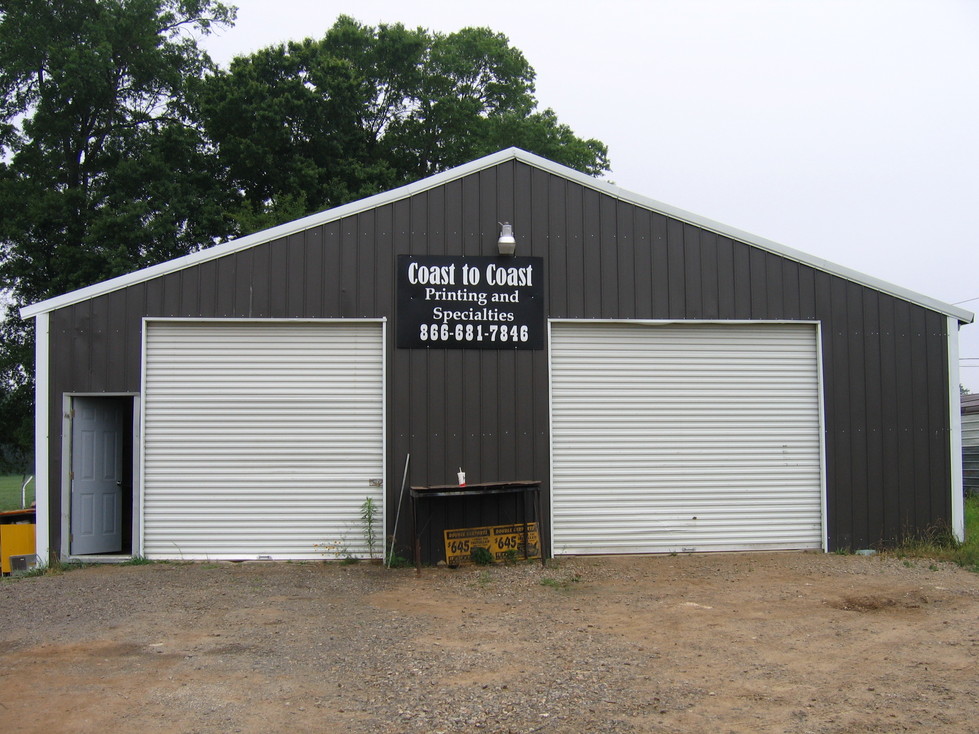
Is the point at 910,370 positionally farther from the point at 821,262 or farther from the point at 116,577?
the point at 116,577

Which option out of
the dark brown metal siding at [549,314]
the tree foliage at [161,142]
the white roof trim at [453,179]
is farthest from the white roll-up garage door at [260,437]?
the tree foliage at [161,142]

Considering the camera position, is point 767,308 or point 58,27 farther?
point 58,27

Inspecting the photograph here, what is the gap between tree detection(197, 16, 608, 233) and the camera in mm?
24594

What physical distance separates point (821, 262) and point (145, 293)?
27.6ft

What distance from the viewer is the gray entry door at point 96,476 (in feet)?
35.9

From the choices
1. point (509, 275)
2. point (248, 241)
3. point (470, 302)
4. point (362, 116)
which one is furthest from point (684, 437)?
point (362, 116)

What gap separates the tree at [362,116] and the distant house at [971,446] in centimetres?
1319

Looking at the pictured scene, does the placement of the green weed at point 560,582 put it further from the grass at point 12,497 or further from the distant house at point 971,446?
the distant house at point 971,446

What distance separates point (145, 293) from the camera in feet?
35.4

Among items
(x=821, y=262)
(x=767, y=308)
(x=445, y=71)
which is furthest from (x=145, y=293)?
(x=445, y=71)

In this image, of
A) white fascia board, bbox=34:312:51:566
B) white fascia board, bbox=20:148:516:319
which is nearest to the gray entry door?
white fascia board, bbox=34:312:51:566

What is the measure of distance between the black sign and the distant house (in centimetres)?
1300

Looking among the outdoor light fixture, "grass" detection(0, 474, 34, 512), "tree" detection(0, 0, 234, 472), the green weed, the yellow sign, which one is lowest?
"grass" detection(0, 474, 34, 512)

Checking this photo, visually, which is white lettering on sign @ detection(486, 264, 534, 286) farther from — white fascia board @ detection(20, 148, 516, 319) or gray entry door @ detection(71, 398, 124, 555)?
gray entry door @ detection(71, 398, 124, 555)
